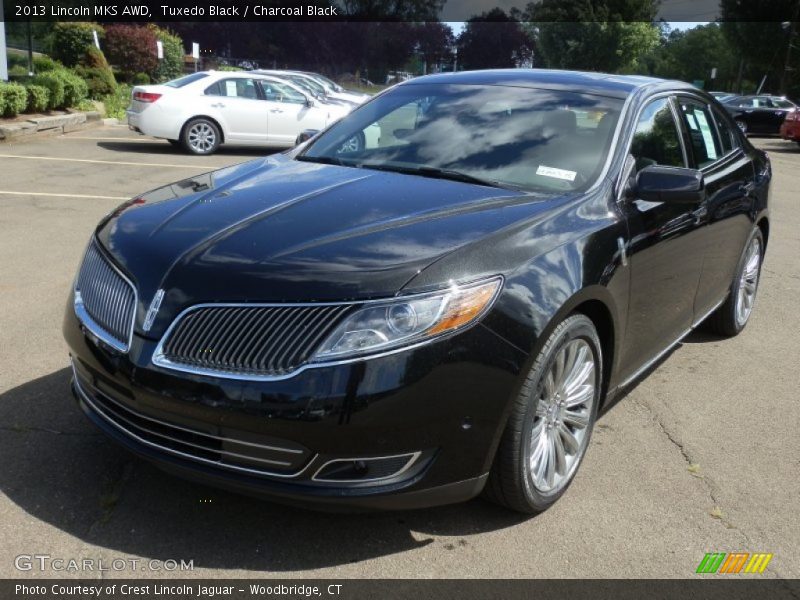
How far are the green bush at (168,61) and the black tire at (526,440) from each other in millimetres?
33124

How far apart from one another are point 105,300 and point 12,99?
1477 cm

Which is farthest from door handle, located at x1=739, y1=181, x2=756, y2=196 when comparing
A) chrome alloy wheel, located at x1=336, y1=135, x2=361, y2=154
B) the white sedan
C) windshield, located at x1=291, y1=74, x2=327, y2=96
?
windshield, located at x1=291, y1=74, x2=327, y2=96

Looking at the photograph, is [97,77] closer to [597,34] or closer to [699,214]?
[699,214]

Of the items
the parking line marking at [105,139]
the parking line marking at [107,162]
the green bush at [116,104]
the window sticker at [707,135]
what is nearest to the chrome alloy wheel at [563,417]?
the window sticker at [707,135]

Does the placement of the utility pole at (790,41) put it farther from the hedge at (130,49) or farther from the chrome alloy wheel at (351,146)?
the chrome alloy wheel at (351,146)

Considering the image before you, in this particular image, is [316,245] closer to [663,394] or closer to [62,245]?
[663,394]

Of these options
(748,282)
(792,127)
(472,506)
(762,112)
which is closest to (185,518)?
(472,506)

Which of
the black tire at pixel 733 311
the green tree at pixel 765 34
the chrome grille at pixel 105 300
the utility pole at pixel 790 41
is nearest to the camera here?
the chrome grille at pixel 105 300

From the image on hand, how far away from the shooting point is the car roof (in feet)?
13.5

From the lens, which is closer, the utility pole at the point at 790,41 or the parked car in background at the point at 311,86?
the parked car in background at the point at 311,86

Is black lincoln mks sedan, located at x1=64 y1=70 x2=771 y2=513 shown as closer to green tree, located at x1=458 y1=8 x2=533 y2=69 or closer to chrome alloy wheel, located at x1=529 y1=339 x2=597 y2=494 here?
chrome alloy wheel, located at x1=529 y1=339 x2=597 y2=494

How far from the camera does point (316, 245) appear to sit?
2830 mm

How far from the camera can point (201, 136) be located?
1453 centimetres

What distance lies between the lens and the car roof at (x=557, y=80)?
4129 mm
